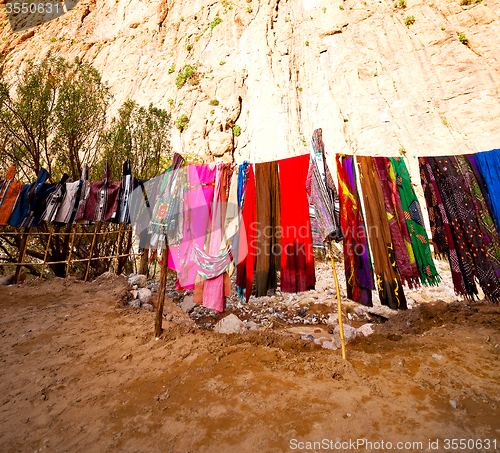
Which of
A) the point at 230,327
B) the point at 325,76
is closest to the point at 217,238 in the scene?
the point at 230,327

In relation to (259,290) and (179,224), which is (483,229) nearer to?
(259,290)

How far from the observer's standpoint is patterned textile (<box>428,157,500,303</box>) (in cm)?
259

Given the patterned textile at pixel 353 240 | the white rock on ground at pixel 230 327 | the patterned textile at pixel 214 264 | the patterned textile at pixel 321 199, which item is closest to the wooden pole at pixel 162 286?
the patterned textile at pixel 214 264

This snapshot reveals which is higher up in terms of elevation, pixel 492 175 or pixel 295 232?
pixel 492 175

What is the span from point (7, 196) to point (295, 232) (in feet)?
19.9

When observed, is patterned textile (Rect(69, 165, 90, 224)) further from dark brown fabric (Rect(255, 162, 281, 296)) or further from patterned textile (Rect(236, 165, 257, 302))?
dark brown fabric (Rect(255, 162, 281, 296))

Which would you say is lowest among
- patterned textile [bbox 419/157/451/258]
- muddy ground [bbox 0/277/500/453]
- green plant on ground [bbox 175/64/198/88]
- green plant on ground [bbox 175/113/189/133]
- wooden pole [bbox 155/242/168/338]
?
muddy ground [bbox 0/277/500/453]

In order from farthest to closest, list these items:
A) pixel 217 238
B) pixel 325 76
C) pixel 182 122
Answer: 1. pixel 182 122
2. pixel 325 76
3. pixel 217 238

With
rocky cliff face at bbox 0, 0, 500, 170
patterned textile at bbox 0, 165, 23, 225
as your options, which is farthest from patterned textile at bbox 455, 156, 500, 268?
rocky cliff face at bbox 0, 0, 500, 170

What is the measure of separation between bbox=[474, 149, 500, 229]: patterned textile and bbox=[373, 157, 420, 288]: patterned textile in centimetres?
102

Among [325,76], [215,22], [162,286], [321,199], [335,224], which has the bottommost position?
[162,286]

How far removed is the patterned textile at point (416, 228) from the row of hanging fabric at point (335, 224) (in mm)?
12

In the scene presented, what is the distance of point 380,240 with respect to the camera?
269 centimetres

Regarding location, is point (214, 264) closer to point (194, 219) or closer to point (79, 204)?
point (194, 219)
